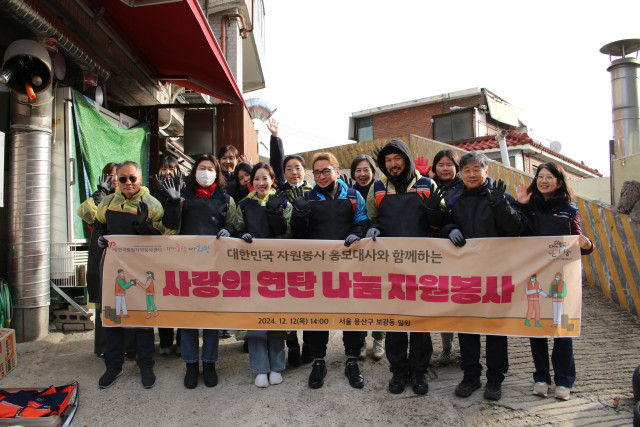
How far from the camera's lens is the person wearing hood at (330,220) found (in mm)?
3617

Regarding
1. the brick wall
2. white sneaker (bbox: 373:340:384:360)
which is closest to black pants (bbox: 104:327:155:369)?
white sneaker (bbox: 373:340:384:360)

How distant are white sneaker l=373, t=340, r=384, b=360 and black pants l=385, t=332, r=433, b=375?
62 cm

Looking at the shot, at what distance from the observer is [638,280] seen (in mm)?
5191

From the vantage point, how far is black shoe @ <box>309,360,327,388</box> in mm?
3568

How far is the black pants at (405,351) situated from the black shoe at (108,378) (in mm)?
2377

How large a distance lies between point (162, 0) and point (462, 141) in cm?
1536

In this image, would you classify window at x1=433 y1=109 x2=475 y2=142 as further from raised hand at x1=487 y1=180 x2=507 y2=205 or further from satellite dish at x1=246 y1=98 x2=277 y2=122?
raised hand at x1=487 y1=180 x2=507 y2=205

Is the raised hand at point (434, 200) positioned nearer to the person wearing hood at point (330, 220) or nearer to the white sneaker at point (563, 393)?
the person wearing hood at point (330, 220)

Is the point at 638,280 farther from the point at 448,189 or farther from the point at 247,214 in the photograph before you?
the point at 247,214

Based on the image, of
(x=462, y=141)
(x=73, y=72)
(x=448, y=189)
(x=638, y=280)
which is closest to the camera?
(x=448, y=189)

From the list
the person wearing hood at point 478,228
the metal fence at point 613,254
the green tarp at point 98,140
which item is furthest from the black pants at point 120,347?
the metal fence at point 613,254

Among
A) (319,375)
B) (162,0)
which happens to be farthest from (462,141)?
(319,375)

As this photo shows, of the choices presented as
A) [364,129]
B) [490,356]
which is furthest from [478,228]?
[364,129]

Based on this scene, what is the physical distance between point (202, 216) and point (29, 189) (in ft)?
7.88
